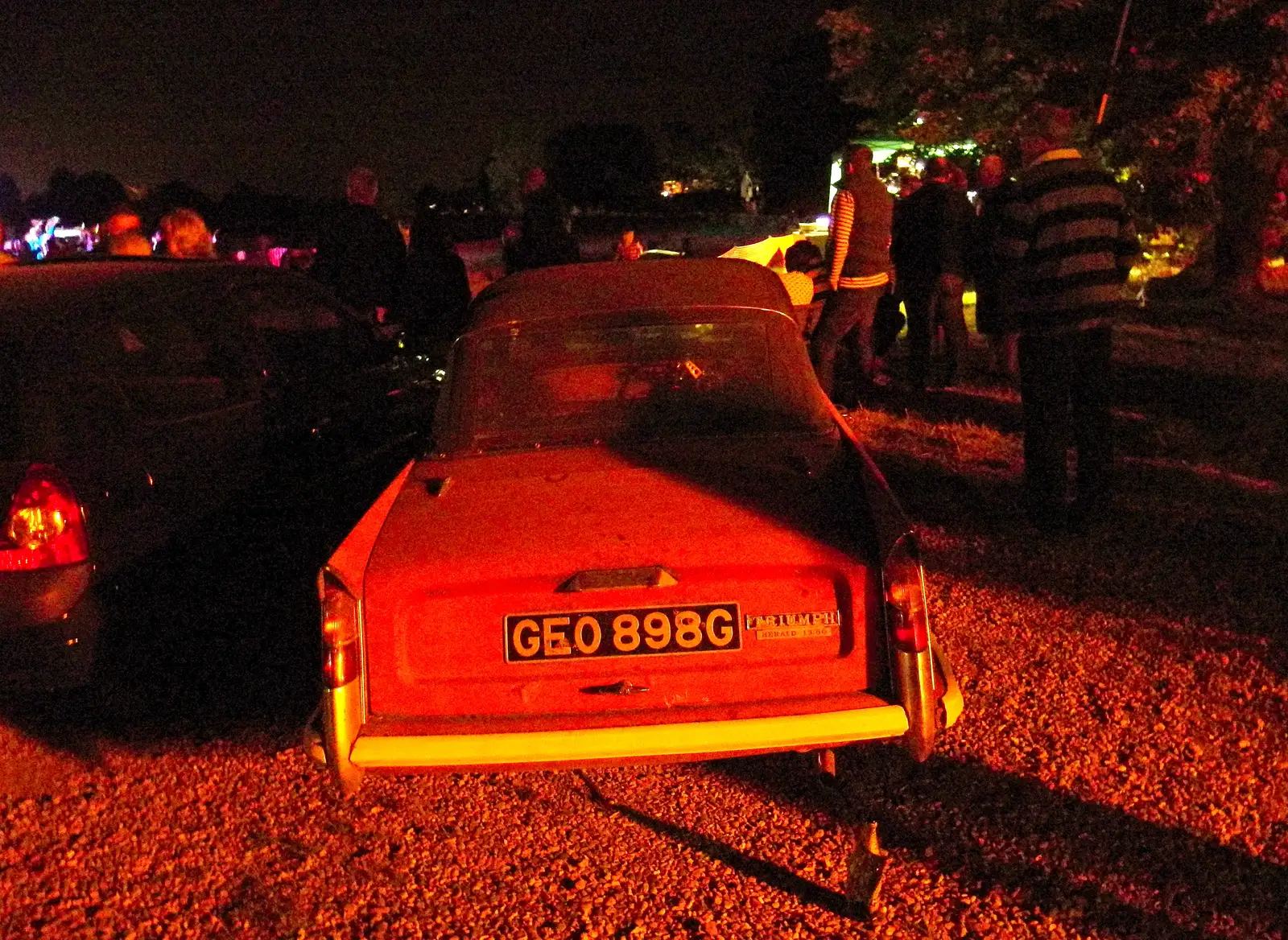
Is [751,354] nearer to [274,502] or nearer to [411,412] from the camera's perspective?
[274,502]

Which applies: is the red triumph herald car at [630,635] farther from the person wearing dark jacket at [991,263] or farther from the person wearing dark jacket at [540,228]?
the person wearing dark jacket at [540,228]

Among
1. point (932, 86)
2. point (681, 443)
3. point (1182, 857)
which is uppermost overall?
point (932, 86)

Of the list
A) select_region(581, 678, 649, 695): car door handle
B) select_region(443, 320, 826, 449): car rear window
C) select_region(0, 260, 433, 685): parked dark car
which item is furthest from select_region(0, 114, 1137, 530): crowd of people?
select_region(581, 678, 649, 695): car door handle

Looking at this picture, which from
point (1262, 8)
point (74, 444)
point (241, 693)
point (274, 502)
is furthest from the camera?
point (1262, 8)

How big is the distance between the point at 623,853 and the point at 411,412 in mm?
3724

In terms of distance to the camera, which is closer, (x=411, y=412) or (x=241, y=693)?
(x=241, y=693)

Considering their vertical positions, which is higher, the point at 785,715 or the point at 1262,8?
the point at 1262,8

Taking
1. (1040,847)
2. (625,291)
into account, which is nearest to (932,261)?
(625,291)

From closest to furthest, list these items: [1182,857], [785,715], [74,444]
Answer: [785,715] < [1182,857] < [74,444]

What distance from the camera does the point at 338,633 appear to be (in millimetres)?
3270

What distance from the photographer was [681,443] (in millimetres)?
4078

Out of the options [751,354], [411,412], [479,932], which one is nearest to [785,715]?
[479,932]

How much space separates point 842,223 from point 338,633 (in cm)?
573

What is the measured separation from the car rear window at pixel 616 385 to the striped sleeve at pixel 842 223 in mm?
3980
